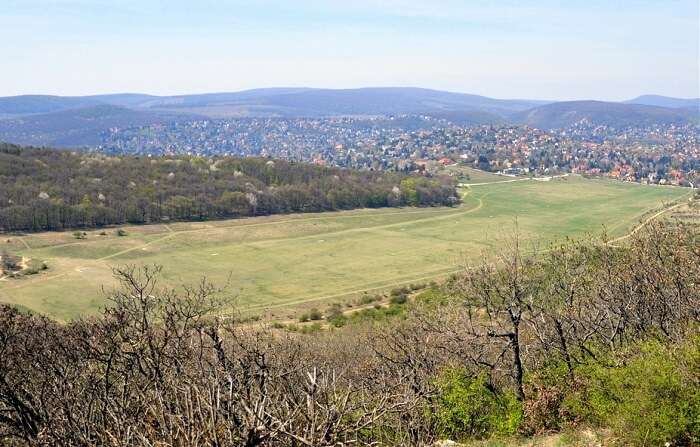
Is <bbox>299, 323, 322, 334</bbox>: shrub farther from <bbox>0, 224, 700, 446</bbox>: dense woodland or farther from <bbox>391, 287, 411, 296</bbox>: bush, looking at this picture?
<bbox>0, 224, 700, 446</bbox>: dense woodland

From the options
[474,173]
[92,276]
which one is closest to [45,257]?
[92,276]

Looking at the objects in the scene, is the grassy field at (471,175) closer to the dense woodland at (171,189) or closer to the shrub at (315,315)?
the dense woodland at (171,189)

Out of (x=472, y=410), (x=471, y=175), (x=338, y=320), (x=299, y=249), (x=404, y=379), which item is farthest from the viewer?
(x=471, y=175)

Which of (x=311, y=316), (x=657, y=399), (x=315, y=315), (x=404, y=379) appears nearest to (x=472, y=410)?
(x=404, y=379)

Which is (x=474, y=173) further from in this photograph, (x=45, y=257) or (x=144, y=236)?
(x=45, y=257)

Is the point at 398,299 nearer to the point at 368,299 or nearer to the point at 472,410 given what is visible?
the point at 368,299

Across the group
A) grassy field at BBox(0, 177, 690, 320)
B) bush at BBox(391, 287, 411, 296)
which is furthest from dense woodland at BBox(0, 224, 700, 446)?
bush at BBox(391, 287, 411, 296)
